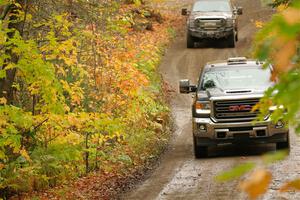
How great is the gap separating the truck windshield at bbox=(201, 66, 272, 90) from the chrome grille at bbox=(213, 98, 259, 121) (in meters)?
0.44

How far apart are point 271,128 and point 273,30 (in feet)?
38.4

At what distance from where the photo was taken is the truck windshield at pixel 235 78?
13750mm

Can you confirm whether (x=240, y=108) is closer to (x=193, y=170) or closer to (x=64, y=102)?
(x=193, y=170)

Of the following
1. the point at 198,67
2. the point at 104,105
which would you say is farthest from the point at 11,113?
the point at 198,67

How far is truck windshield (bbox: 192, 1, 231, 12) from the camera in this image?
1205 inches

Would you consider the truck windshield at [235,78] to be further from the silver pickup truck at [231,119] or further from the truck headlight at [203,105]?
the truck headlight at [203,105]

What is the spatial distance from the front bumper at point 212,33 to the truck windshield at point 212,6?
1108 millimetres

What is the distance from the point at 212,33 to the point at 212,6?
1.70 metres

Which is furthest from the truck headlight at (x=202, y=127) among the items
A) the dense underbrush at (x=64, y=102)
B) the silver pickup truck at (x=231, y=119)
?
the dense underbrush at (x=64, y=102)

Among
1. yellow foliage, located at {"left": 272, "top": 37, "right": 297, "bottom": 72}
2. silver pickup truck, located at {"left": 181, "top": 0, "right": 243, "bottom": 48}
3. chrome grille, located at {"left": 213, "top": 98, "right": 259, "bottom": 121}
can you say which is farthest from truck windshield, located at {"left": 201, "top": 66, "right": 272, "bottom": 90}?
silver pickup truck, located at {"left": 181, "top": 0, "right": 243, "bottom": 48}

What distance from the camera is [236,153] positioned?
1417 cm

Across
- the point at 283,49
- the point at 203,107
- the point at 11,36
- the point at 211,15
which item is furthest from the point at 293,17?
the point at 211,15

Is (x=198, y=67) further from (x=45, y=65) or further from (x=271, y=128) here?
(x=45, y=65)

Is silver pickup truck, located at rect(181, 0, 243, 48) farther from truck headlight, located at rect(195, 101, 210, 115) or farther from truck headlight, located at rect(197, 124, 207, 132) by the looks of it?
truck headlight, located at rect(197, 124, 207, 132)
